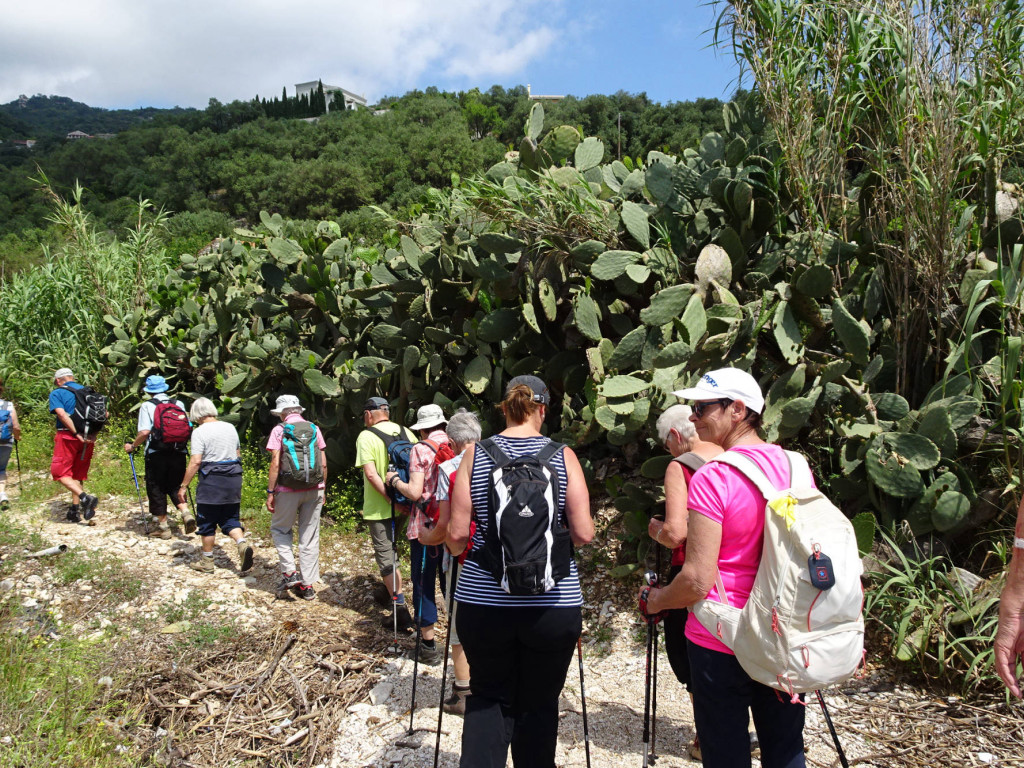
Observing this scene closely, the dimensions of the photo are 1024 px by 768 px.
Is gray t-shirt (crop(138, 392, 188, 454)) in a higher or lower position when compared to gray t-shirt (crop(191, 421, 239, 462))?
higher

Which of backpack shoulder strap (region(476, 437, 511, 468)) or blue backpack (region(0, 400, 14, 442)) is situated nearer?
backpack shoulder strap (region(476, 437, 511, 468))

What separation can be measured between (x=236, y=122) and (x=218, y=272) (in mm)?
66882

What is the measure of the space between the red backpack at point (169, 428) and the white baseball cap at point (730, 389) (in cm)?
552

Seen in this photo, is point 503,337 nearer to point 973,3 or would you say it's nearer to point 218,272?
point 973,3

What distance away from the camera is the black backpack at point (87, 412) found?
24.3 ft

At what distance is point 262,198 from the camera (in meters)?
42.0

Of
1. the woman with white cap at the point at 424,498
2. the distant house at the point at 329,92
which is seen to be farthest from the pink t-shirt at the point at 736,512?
the distant house at the point at 329,92

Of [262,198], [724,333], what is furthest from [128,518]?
[262,198]

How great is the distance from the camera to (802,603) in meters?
2.05

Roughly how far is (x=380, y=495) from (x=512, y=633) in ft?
8.11

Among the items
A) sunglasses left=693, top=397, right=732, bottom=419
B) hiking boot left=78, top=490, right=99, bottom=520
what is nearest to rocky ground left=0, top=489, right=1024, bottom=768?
hiking boot left=78, top=490, right=99, bottom=520

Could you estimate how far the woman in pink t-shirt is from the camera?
2.21 metres

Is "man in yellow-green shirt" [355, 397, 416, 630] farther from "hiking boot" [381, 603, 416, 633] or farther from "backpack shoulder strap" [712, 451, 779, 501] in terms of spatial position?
"backpack shoulder strap" [712, 451, 779, 501]

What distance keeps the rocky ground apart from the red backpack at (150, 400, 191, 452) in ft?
3.91
